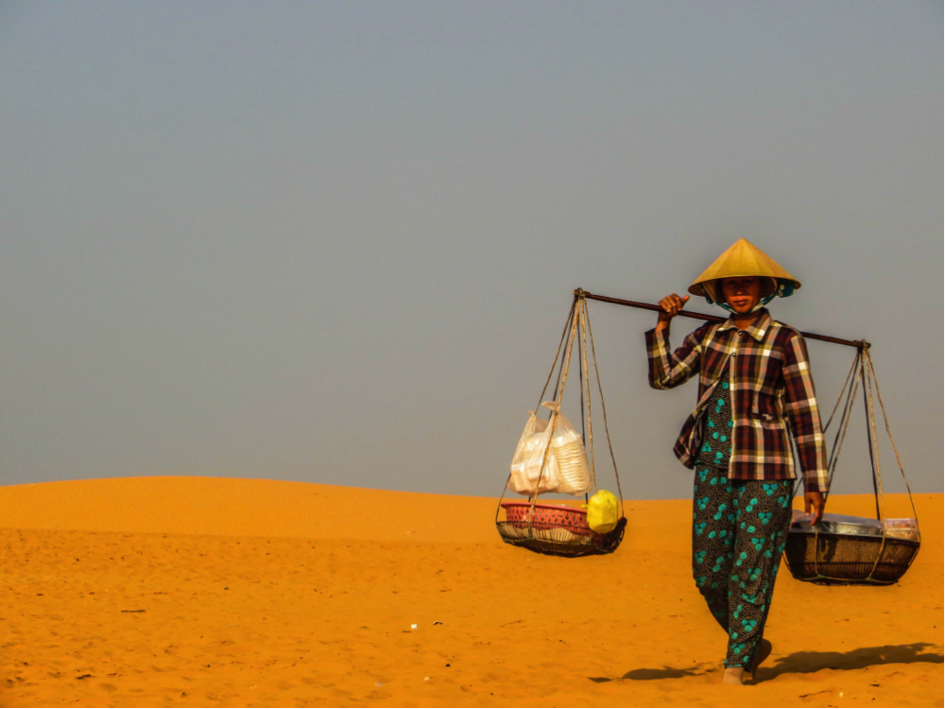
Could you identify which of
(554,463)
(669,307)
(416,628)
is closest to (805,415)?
(669,307)

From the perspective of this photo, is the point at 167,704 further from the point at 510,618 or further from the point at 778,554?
the point at 510,618

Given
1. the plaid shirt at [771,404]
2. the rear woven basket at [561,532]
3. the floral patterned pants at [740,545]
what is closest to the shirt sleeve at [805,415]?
the plaid shirt at [771,404]

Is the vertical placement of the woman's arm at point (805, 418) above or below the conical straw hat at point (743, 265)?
below

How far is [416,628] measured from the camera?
6941 millimetres

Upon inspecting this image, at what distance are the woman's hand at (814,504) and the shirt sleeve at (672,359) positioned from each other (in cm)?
79

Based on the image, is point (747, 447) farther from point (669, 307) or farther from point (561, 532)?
point (561, 532)

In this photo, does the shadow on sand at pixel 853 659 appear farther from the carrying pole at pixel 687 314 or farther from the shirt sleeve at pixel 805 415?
the carrying pole at pixel 687 314

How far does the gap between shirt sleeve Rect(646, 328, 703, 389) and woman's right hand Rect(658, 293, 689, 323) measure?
8 cm

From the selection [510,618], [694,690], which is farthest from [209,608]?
[694,690]

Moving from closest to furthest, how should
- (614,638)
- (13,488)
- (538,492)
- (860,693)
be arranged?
1. (860,693)
2. (538,492)
3. (614,638)
4. (13,488)

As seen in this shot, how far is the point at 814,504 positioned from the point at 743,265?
1.15 meters

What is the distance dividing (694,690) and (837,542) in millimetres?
1234

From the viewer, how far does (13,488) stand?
26.5 meters

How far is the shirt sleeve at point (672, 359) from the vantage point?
4.45 m
